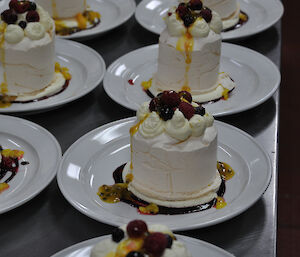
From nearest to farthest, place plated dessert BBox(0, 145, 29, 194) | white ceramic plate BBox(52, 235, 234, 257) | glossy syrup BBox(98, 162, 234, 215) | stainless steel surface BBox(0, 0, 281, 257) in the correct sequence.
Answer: white ceramic plate BBox(52, 235, 234, 257)
stainless steel surface BBox(0, 0, 281, 257)
glossy syrup BBox(98, 162, 234, 215)
plated dessert BBox(0, 145, 29, 194)

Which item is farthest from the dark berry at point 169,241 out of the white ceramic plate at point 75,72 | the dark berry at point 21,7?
the dark berry at point 21,7

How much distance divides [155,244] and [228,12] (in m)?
1.96

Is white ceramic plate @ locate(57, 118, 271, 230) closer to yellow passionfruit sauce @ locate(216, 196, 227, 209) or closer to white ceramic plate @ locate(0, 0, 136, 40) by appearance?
yellow passionfruit sauce @ locate(216, 196, 227, 209)

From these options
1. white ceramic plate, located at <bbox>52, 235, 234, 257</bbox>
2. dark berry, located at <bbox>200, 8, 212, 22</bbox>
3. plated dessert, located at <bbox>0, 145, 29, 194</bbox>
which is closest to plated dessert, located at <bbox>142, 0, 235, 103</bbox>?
dark berry, located at <bbox>200, 8, 212, 22</bbox>

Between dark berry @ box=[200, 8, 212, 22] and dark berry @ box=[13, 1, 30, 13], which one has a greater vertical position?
dark berry @ box=[200, 8, 212, 22]

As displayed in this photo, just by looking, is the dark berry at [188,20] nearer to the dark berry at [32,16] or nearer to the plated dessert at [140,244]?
the dark berry at [32,16]

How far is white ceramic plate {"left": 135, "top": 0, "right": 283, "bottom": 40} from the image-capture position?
2932 mm

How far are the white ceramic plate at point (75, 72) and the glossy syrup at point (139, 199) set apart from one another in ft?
1.62

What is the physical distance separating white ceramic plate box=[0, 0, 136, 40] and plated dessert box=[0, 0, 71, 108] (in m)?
0.40

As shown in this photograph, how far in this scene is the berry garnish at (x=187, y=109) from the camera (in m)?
1.85

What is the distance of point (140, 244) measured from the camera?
53.6 inches

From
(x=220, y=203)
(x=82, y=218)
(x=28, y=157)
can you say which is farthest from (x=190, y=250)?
(x=28, y=157)

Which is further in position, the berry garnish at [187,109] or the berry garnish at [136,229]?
the berry garnish at [187,109]

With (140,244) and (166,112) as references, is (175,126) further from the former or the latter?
(140,244)
